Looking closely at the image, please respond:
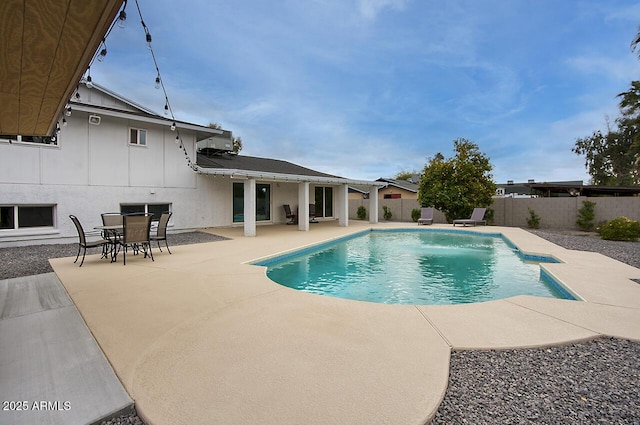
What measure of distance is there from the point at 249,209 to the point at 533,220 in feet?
50.3

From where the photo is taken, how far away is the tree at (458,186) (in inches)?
726

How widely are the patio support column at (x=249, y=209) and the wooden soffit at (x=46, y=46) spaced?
26.8 feet

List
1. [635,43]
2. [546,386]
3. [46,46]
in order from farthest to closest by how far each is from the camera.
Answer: [635,43] < [46,46] < [546,386]

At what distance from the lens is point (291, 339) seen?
3203 millimetres

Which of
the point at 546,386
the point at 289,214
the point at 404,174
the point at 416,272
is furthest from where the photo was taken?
the point at 404,174

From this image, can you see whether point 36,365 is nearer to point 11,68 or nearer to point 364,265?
point 11,68

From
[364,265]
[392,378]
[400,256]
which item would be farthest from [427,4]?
[392,378]

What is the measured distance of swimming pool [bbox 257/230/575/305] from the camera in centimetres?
610

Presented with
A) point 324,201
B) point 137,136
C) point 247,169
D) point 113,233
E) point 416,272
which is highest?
point 137,136

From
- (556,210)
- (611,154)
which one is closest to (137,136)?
(556,210)

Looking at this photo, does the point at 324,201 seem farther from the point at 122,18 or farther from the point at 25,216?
the point at 122,18

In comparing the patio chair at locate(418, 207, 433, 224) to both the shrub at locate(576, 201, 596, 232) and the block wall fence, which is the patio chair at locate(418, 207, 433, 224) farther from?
the shrub at locate(576, 201, 596, 232)

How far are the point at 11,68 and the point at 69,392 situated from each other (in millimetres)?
3126

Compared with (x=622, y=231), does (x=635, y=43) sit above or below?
above
